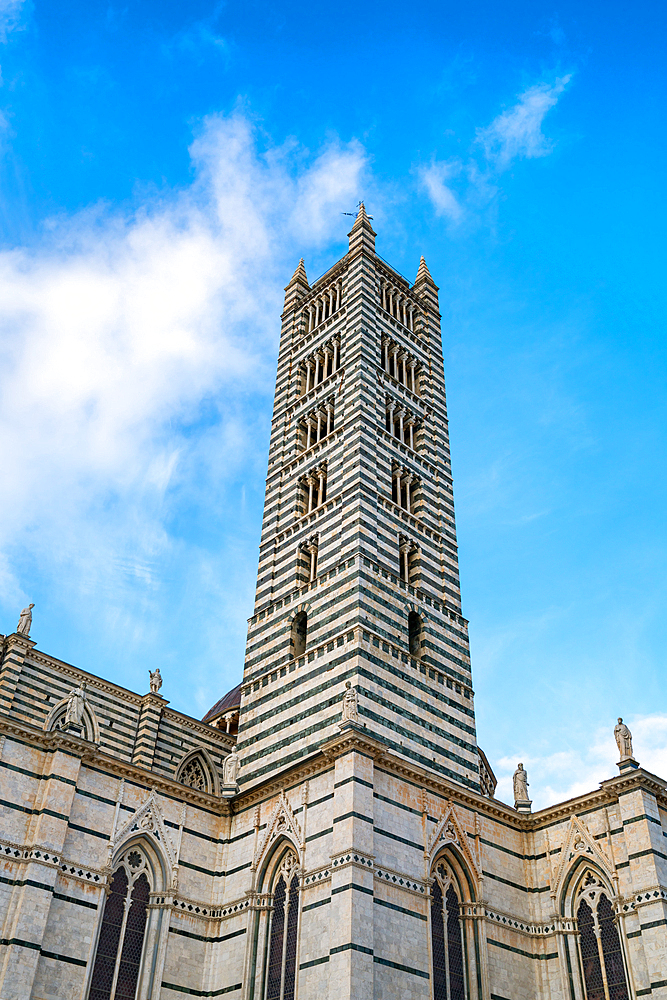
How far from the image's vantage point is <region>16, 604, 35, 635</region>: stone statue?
29.3 metres

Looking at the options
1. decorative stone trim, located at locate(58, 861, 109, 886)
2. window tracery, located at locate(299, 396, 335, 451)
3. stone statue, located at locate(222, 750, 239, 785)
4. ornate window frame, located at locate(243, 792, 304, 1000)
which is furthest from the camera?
window tracery, located at locate(299, 396, 335, 451)

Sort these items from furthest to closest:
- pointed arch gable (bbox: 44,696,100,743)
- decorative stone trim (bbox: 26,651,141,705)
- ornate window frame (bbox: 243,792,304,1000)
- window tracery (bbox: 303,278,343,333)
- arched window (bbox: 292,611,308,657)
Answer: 1. window tracery (bbox: 303,278,343,333)
2. decorative stone trim (bbox: 26,651,141,705)
3. pointed arch gable (bbox: 44,696,100,743)
4. arched window (bbox: 292,611,308,657)
5. ornate window frame (bbox: 243,792,304,1000)

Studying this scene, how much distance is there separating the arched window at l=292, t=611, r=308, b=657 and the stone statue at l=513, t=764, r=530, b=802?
7412 millimetres

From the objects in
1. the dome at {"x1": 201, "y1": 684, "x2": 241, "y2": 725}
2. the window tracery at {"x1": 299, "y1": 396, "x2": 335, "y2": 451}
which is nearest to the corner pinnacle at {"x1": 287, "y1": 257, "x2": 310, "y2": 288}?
the window tracery at {"x1": 299, "y1": 396, "x2": 335, "y2": 451}

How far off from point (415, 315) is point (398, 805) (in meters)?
22.0

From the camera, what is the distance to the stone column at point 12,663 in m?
28.0

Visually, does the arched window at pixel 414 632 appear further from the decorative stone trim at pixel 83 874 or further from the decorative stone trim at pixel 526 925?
the decorative stone trim at pixel 83 874

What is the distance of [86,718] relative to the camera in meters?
29.6

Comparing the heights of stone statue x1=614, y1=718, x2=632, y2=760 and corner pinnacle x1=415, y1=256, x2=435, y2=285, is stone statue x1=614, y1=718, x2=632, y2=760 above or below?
below

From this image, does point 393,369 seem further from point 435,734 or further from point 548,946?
point 548,946

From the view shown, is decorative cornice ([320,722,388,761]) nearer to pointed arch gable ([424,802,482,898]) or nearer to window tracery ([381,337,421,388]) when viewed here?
pointed arch gable ([424,802,482,898])

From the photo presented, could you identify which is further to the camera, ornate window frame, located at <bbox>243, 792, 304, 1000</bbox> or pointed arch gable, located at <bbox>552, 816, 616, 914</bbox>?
pointed arch gable, located at <bbox>552, 816, 616, 914</bbox>

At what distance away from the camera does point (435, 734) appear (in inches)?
1019

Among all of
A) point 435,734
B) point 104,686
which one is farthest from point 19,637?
point 435,734
